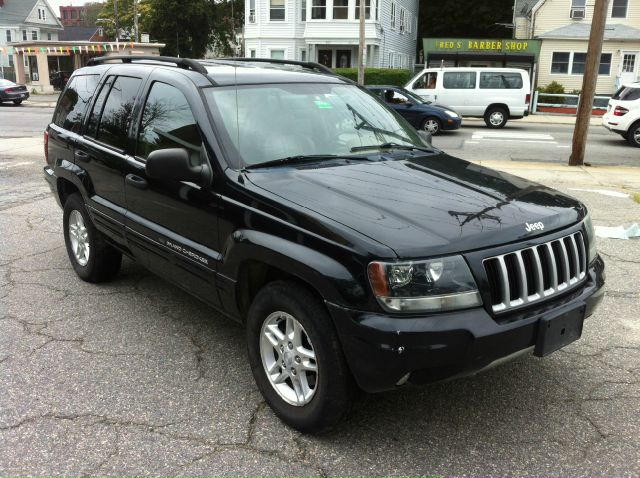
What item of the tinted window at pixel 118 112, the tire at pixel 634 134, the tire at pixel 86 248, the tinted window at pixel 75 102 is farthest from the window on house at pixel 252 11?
the tinted window at pixel 118 112

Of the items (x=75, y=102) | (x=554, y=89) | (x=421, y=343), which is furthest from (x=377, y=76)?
(x=421, y=343)

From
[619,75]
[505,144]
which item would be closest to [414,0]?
[619,75]

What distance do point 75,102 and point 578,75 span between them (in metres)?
33.6

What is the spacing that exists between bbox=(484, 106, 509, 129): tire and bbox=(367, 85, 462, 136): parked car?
3161mm

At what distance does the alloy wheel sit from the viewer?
289 cm

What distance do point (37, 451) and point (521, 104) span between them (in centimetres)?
2048

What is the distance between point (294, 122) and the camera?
144 inches

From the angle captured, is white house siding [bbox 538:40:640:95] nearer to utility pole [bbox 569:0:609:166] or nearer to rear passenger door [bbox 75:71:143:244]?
utility pole [bbox 569:0:609:166]

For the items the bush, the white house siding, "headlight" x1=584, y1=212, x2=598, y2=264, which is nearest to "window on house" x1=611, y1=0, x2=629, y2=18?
the white house siding

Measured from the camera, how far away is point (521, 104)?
20734 millimetres

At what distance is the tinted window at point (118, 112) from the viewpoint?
165 inches

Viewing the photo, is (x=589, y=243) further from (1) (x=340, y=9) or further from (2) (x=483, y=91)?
(1) (x=340, y=9)

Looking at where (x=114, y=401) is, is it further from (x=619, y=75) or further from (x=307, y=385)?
(x=619, y=75)

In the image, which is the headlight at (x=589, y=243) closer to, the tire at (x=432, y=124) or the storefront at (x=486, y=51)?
the tire at (x=432, y=124)
